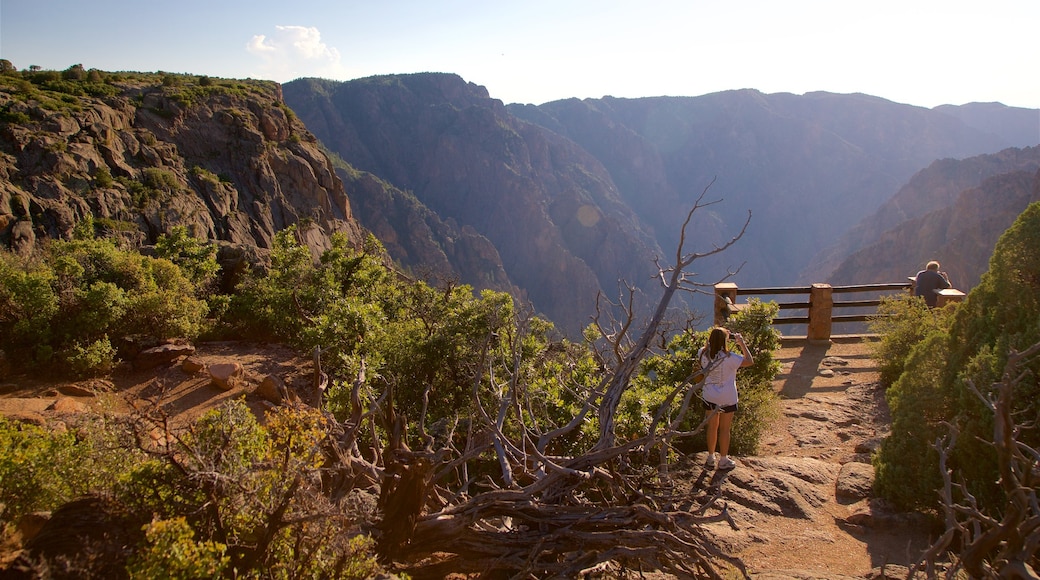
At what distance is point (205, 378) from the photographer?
7859 mm

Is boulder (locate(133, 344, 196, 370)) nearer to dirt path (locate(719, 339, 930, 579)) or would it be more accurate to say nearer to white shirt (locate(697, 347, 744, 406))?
white shirt (locate(697, 347, 744, 406))

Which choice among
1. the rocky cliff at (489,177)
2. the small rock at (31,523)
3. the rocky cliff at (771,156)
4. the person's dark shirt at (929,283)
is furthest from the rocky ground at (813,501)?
the rocky cliff at (771,156)

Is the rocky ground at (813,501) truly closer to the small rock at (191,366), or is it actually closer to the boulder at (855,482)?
the boulder at (855,482)

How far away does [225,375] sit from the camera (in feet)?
25.0

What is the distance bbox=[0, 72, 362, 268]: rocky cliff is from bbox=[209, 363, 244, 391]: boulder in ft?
59.9

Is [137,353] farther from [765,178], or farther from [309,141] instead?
[765,178]

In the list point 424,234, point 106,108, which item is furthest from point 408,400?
point 424,234

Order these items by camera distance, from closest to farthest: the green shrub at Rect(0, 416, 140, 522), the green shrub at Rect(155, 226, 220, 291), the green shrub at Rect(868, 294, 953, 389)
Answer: the green shrub at Rect(0, 416, 140, 522) → the green shrub at Rect(868, 294, 953, 389) → the green shrub at Rect(155, 226, 220, 291)

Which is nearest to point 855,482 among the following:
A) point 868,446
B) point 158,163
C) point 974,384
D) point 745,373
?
point 868,446

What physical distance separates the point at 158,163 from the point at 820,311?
3368cm

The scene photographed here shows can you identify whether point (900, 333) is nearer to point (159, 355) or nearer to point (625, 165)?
point (159, 355)

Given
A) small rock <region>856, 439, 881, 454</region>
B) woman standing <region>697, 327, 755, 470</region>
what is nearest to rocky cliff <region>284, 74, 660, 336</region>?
small rock <region>856, 439, 881, 454</region>

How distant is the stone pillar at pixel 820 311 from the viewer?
12109 millimetres

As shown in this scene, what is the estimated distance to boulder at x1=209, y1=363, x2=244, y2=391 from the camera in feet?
24.9
